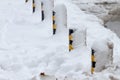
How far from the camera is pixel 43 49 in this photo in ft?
35.2

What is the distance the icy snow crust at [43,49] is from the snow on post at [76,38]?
100mm

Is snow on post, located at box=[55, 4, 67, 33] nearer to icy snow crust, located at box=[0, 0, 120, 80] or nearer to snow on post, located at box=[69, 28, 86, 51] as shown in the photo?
icy snow crust, located at box=[0, 0, 120, 80]

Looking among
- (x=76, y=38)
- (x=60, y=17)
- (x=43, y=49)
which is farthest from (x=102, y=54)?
(x=60, y=17)

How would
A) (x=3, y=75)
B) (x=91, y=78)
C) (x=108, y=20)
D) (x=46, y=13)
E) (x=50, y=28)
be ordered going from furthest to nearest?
(x=108, y=20)
(x=46, y=13)
(x=50, y=28)
(x=3, y=75)
(x=91, y=78)

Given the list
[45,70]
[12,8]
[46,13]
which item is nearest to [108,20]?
[46,13]

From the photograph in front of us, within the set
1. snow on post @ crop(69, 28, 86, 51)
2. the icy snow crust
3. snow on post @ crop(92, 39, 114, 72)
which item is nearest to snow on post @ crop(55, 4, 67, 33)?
the icy snow crust

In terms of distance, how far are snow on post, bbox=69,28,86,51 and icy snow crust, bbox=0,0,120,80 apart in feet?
0.33

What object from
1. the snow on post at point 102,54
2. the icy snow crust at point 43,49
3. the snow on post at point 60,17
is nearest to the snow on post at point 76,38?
the icy snow crust at point 43,49

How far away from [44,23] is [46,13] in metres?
0.42

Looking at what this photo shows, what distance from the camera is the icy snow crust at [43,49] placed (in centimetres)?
870

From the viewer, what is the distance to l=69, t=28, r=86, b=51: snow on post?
9.61 metres

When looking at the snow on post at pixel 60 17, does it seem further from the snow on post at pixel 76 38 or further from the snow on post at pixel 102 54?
the snow on post at pixel 102 54

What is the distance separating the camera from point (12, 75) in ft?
28.7

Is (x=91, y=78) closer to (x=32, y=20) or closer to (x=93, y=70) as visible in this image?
(x=93, y=70)
